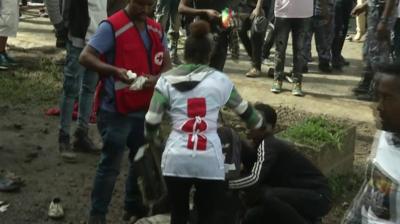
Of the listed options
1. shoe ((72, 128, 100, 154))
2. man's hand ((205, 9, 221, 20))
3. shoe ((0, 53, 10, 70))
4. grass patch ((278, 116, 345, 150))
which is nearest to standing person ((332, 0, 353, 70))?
man's hand ((205, 9, 221, 20))

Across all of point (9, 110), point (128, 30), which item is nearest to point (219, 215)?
point (128, 30)

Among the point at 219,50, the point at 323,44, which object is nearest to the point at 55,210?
the point at 219,50

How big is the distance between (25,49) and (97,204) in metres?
6.09

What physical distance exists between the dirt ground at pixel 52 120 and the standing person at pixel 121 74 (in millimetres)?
650

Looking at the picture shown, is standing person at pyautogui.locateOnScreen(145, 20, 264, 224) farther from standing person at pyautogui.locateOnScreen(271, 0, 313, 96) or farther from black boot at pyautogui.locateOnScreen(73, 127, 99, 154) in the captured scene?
standing person at pyautogui.locateOnScreen(271, 0, 313, 96)

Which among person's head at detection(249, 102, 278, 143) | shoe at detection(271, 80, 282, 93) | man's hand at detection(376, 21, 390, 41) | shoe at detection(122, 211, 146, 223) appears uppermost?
man's hand at detection(376, 21, 390, 41)

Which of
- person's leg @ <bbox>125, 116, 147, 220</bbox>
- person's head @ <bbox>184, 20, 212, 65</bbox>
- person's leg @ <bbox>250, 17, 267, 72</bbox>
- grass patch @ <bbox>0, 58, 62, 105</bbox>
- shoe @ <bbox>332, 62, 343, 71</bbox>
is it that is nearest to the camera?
person's head @ <bbox>184, 20, 212, 65</bbox>

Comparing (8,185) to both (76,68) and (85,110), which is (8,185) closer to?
(85,110)

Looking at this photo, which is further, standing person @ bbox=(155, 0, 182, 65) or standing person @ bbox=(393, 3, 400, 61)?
standing person @ bbox=(155, 0, 182, 65)

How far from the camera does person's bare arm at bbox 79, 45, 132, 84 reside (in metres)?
4.62

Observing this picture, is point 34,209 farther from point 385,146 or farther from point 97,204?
point 385,146

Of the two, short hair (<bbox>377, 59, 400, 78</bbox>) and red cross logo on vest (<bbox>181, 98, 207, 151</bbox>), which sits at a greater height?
short hair (<bbox>377, 59, 400, 78</bbox>)

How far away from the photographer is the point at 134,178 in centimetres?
514

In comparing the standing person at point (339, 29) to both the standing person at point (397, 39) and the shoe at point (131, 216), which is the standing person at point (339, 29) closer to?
the standing person at point (397, 39)
